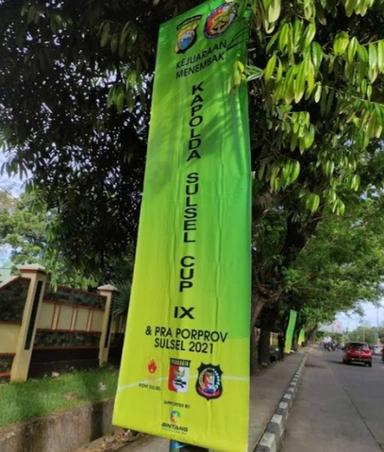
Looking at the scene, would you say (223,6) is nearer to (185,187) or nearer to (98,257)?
(185,187)

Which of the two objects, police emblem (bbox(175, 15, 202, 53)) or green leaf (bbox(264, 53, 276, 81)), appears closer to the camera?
green leaf (bbox(264, 53, 276, 81))

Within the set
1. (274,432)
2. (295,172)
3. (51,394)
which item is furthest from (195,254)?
(274,432)

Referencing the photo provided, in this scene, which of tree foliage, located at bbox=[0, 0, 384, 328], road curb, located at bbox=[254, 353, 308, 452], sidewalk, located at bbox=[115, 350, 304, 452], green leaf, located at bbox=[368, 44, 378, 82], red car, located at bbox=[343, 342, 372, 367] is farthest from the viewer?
red car, located at bbox=[343, 342, 372, 367]

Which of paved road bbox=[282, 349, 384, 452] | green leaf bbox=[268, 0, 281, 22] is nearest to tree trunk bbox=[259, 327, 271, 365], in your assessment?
paved road bbox=[282, 349, 384, 452]

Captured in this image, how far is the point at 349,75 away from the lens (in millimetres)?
2523

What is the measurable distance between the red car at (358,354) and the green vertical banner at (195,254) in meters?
29.1

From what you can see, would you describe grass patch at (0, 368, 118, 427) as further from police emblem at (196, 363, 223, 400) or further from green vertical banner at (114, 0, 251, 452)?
police emblem at (196, 363, 223, 400)

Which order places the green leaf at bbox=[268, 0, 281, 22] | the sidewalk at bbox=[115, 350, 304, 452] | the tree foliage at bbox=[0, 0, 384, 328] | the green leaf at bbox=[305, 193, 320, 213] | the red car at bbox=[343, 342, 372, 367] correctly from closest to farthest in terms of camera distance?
the green leaf at bbox=[268, 0, 281, 22] < the tree foliage at bbox=[0, 0, 384, 328] < the green leaf at bbox=[305, 193, 320, 213] < the sidewalk at bbox=[115, 350, 304, 452] < the red car at bbox=[343, 342, 372, 367]

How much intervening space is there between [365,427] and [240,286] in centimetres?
718

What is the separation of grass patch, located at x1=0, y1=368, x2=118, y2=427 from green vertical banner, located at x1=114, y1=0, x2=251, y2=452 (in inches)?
92.2

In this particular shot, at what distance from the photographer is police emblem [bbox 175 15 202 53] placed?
3119mm

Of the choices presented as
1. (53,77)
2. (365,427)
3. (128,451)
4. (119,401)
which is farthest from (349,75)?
(365,427)

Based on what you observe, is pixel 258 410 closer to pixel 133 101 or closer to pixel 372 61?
pixel 133 101

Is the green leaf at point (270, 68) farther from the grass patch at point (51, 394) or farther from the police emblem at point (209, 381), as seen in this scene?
the grass patch at point (51, 394)
